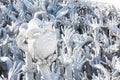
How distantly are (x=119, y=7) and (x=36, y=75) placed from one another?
208 inches

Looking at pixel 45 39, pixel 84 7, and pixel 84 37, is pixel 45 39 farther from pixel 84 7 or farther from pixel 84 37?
pixel 84 7

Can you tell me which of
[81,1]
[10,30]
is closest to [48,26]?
[10,30]

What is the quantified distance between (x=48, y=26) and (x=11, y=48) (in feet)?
10.4

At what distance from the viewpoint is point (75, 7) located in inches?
348

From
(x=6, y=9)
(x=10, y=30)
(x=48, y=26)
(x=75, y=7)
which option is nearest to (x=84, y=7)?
(x=75, y=7)

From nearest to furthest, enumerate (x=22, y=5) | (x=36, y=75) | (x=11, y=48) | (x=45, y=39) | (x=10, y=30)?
1. (x=45, y=39)
2. (x=36, y=75)
3. (x=11, y=48)
4. (x=10, y=30)
5. (x=22, y=5)

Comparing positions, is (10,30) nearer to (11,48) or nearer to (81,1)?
(11,48)

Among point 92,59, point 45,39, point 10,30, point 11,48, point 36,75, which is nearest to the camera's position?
point 45,39

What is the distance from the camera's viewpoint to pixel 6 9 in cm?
820

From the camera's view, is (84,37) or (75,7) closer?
(84,37)

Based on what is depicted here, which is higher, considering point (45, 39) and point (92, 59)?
point (45, 39)

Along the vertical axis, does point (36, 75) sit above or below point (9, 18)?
below

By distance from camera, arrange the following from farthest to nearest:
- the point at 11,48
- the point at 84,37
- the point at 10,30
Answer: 1. the point at 10,30
2. the point at 84,37
3. the point at 11,48

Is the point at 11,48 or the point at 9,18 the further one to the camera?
the point at 9,18
